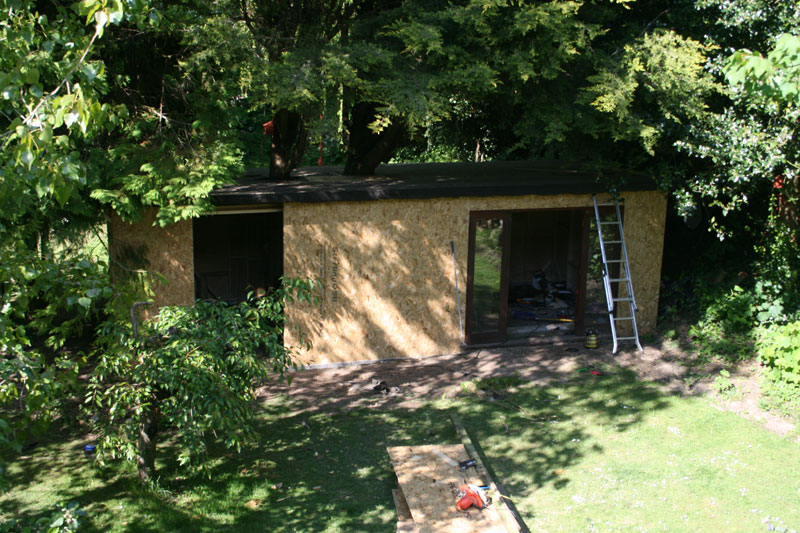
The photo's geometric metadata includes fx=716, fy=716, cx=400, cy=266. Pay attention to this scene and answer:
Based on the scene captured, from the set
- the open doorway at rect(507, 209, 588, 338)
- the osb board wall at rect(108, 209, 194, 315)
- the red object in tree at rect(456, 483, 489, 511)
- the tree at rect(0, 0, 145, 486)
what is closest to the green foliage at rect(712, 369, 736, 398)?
the open doorway at rect(507, 209, 588, 338)

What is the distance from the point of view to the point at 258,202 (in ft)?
33.3

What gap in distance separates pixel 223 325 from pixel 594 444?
456cm

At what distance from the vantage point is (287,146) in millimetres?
12141

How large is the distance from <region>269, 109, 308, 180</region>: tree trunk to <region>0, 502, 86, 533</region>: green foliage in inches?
335

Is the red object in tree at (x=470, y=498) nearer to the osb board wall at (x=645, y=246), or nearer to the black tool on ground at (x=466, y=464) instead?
the black tool on ground at (x=466, y=464)

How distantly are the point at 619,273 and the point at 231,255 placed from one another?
694cm

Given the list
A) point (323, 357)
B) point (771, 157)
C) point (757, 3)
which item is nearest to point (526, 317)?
point (323, 357)

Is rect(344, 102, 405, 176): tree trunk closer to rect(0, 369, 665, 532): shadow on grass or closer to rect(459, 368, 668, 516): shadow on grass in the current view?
rect(0, 369, 665, 532): shadow on grass

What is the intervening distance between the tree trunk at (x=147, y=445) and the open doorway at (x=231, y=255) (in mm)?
5656

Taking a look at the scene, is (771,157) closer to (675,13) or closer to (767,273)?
(767,273)

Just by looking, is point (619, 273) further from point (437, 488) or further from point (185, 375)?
point (185, 375)

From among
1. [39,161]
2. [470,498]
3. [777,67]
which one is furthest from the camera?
[470,498]

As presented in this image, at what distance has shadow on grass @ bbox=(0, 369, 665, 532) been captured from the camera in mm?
6875

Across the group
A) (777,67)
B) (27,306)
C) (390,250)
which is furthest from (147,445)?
(777,67)
